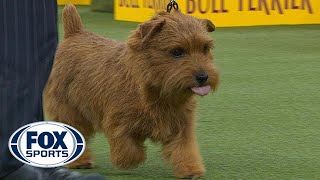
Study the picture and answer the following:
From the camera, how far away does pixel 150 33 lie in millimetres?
3328

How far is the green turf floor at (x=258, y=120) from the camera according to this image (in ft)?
11.9

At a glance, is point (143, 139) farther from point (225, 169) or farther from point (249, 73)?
point (249, 73)

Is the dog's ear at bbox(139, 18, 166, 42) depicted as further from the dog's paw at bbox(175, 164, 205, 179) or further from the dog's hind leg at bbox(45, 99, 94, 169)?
the dog's hind leg at bbox(45, 99, 94, 169)

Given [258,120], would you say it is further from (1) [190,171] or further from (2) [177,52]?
(2) [177,52]

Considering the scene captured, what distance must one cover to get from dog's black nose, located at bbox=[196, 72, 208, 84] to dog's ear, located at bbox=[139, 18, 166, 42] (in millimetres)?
278

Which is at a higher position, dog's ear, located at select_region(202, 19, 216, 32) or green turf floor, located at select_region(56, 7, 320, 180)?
dog's ear, located at select_region(202, 19, 216, 32)

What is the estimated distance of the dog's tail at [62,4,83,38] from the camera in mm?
4051

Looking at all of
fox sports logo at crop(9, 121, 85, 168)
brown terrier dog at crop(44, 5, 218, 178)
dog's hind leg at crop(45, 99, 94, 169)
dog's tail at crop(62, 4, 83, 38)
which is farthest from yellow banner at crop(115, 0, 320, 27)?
fox sports logo at crop(9, 121, 85, 168)

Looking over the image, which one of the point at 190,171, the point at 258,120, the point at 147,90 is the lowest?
the point at 258,120

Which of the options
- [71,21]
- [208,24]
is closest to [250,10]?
[71,21]

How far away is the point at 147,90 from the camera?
3.41m

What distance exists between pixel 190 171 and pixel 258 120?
144 cm

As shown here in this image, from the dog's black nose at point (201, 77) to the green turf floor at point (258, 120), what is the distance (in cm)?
48

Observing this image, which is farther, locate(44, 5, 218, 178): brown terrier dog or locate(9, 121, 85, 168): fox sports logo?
locate(44, 5, 218, 178): brown terrier dog
